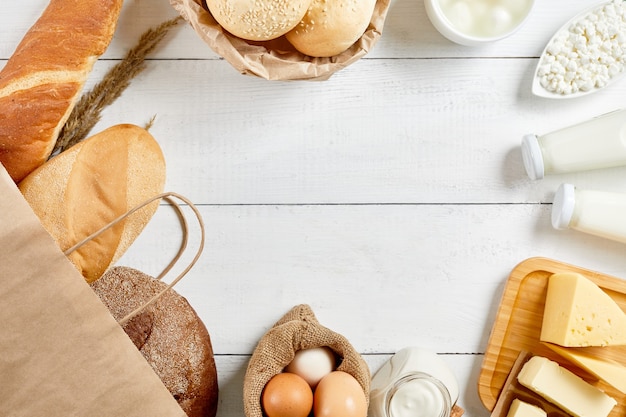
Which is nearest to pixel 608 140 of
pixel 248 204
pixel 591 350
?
pixel 591 350

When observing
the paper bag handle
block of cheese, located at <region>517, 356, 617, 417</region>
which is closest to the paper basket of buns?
the paper bag handle

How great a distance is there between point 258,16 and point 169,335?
487mm

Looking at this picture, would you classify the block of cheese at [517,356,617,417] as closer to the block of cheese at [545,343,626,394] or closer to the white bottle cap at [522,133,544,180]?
the block of cheese at [545,343,626,394]

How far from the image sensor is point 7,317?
0.79 metres

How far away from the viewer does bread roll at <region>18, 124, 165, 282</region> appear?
0.93m

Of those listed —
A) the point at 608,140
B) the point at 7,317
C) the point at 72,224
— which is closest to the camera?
the point at 7,317

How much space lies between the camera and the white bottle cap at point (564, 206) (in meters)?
1.03

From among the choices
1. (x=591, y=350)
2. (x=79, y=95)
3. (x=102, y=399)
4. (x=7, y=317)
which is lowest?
(x=591, y=350)

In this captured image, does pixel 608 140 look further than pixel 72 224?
Yes

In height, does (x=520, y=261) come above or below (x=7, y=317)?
below

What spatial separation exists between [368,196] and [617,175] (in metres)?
0.42

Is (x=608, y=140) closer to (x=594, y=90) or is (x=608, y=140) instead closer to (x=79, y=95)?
(x=594, y=90)

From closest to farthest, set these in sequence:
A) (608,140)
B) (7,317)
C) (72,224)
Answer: (7,317) < (72,224) < (608,140)

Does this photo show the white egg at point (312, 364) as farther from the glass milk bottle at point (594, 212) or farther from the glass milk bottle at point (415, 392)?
the glass milk bottle at point (594, 212)
